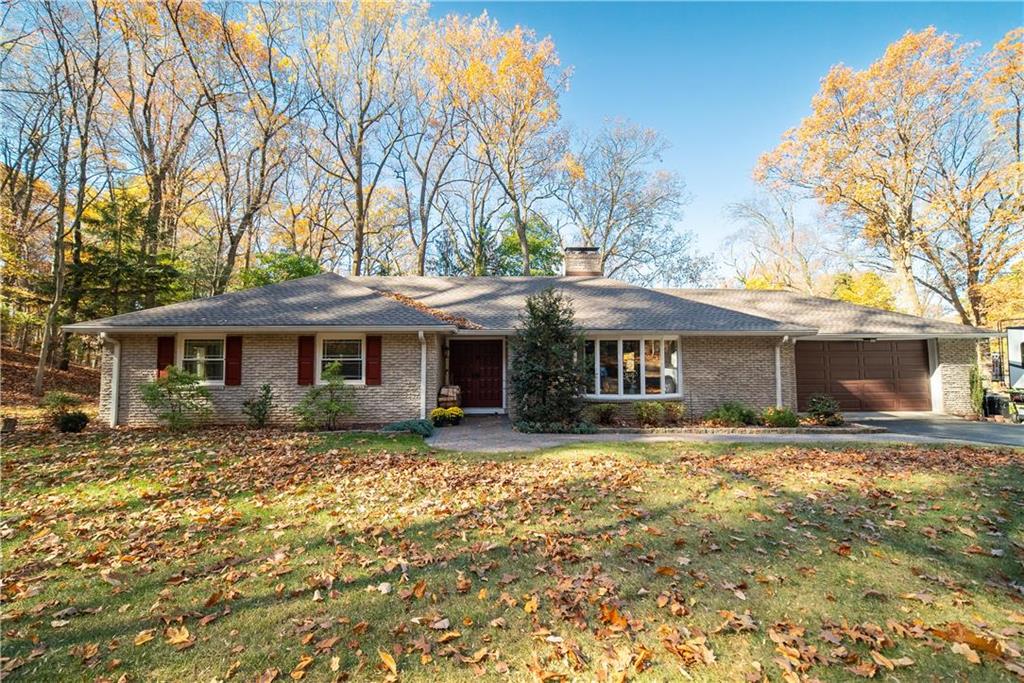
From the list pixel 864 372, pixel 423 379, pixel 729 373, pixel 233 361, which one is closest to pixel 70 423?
pixel 233 361

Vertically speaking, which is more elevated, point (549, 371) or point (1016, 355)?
point (1016, 355)

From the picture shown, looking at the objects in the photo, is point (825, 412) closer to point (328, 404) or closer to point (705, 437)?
point (705, 437)

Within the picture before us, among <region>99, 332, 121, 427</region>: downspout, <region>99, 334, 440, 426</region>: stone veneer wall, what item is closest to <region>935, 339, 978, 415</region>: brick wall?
<region>99, 334, 440, 426</region>: stone veneer wall

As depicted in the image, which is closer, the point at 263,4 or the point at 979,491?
the point at 979,491

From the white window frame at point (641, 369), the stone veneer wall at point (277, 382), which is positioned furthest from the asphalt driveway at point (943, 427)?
the stone veneer wall at point (277, 382)

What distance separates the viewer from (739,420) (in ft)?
38.2

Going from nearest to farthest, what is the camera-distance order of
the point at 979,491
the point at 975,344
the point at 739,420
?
the point at 979,491, the point at 739,420, the point at 975,344

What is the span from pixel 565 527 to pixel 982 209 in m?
24.7

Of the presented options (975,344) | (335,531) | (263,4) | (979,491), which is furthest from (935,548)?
(263,4)

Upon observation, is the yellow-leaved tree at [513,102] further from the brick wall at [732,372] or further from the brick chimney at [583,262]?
the brick wall at [732,372]

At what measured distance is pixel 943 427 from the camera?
1173 centimetres

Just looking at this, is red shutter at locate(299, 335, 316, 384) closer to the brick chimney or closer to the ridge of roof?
the ridge of roof

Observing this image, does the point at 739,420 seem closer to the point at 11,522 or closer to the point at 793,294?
the point at 793,294

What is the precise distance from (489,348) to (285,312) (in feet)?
18.6
